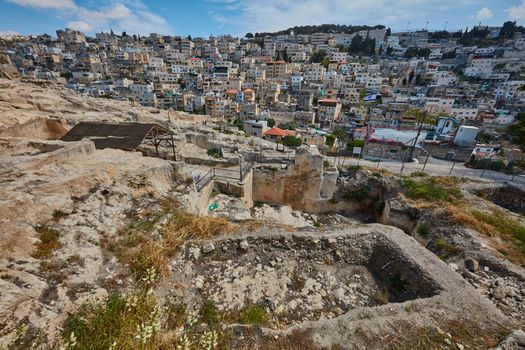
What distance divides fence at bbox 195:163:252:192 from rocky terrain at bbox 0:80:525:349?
336cm

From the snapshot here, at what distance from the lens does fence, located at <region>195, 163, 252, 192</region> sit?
12.8m

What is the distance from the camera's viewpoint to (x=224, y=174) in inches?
576

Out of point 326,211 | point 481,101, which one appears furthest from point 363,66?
point 326,211

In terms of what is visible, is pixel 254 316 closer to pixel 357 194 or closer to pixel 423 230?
pixel 423 230

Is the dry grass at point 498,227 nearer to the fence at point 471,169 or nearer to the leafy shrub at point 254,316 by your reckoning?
the fence at point 471,169

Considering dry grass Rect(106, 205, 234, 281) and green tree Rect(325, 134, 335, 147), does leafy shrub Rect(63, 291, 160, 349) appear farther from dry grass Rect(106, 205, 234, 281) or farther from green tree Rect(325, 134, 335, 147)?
green tree Rect(325, 134, 335, 147)

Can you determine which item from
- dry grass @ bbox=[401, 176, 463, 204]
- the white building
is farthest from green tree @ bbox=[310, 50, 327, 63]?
dry grass @ bbox=[401, 176, 463, 204]

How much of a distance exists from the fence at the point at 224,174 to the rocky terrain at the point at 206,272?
3.36 meters

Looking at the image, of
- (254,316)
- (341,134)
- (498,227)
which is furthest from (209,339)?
(341,134)

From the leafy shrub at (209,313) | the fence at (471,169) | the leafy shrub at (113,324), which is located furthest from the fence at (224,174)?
the leafy shrub at (113,324)

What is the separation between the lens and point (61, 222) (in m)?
5.04

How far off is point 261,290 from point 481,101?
77.2 metres

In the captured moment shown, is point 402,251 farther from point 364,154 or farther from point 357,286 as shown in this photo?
point 364,154

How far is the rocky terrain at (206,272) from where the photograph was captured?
3359 millimetres
